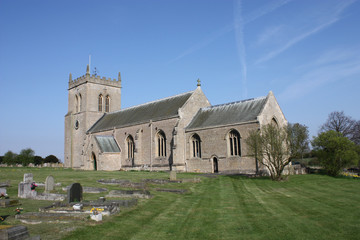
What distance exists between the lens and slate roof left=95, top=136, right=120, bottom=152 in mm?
42078

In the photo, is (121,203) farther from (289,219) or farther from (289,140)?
(289,140)

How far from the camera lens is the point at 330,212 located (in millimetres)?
11539

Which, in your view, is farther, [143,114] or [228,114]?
[143,114]

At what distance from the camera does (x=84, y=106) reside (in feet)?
171

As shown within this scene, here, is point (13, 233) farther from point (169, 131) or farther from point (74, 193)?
point (169, 131)

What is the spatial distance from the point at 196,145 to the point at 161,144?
544 centimetres

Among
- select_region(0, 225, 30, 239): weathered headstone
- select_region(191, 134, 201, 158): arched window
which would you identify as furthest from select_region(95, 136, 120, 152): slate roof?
select_region(0, 225, 30, 239): weathered headstone

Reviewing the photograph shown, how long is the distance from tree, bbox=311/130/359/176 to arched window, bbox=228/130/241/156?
8590mm

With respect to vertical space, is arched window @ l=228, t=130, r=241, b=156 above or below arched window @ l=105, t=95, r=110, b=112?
below

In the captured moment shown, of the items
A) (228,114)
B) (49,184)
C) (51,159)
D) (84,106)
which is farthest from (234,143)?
(51,159)

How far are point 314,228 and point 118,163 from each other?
36883 millimetres

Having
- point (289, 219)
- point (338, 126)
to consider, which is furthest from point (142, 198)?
point (338, 126)

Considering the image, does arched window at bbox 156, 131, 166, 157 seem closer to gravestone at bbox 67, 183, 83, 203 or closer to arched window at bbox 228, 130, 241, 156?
arched window at bbox 228, 130, 241, 156

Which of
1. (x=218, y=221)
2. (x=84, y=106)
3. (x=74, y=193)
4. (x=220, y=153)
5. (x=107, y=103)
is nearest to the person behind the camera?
(x=218, y=221)
